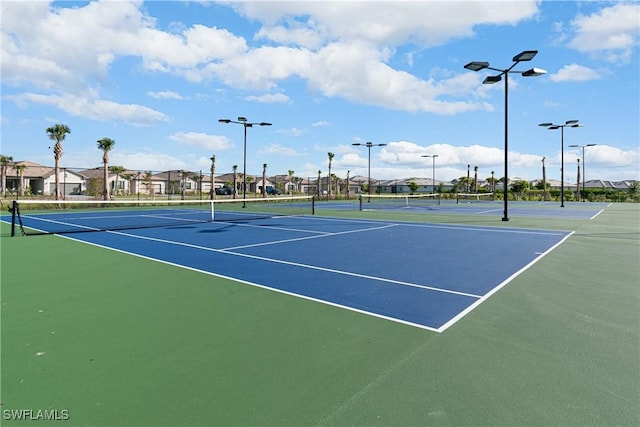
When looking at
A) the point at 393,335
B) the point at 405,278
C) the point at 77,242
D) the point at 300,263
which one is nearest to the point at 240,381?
the point at 393,335

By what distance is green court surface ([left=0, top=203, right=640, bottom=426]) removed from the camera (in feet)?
8.41

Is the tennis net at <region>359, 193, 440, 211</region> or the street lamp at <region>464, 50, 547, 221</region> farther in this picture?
the tennis net at <region>359, 193, 440, 211</region>

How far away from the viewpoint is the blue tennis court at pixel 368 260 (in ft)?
16.8

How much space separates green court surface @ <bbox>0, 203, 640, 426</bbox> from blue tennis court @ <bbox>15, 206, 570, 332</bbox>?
467 mm

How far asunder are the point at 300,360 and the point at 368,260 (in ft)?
15.5

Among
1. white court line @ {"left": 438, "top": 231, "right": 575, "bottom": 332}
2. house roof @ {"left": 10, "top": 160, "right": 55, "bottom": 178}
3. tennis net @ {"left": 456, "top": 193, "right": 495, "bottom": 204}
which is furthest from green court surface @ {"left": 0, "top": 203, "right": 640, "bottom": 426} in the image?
house roof @ {"left": 10, "top": 160, "right": 55, "bottom": 178}

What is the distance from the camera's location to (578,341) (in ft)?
12.2

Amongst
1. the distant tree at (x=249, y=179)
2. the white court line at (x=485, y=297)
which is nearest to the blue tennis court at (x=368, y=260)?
the white court line at (x=485, y=297)

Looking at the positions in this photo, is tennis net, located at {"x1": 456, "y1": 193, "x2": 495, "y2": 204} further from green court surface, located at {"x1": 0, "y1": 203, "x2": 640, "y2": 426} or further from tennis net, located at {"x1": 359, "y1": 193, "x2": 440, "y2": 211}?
green court surface, located at {"x1": 0, "y1": 203, "x2": 640, "y2": 426}

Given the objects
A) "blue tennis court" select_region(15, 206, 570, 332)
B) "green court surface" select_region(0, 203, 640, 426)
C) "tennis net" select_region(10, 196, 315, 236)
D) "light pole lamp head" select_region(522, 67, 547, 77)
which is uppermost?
"light pole lamp head" select_region(522, 67, 547, 77)

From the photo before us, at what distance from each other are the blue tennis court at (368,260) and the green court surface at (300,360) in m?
0.47

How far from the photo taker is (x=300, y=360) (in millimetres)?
3303

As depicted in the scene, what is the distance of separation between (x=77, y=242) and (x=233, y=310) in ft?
26.1

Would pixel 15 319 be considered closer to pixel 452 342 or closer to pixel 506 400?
pixel 452 342
